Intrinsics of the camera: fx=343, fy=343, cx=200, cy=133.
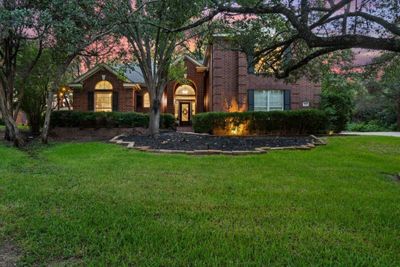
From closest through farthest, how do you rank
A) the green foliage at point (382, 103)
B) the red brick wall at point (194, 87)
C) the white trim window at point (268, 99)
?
the white trim window at point (268, 99)
the red brick wall at point (194, 87)
the green foliage at point (382, 103)

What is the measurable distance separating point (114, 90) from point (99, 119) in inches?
241

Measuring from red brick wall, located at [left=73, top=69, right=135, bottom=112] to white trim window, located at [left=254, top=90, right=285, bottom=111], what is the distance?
9.08m

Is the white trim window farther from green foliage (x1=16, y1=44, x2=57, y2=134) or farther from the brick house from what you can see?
green foliage (x1=16, y1=44, x2=57, y2=134)

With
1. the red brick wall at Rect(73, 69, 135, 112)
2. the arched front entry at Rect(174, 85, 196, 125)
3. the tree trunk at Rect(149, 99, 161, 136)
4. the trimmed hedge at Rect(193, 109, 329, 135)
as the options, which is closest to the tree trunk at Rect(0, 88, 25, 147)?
the tree trunk at Rect(149, 99, 161, 136)

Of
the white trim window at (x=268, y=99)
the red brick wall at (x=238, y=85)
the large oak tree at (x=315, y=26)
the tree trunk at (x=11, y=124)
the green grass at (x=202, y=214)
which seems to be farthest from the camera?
the white trim window at (x=268, y=99)

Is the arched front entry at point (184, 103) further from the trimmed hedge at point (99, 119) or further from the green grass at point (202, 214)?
the green grass at point (202, 214)

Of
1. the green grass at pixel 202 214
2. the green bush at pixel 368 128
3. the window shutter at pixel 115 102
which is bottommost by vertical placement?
the green grass at pixel 202 214

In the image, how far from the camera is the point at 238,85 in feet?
69.6

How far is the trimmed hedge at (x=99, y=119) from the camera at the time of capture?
19.0 metres

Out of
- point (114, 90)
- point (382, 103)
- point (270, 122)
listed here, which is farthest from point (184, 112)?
point (382, 103)

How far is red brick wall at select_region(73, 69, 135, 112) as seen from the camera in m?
24.7

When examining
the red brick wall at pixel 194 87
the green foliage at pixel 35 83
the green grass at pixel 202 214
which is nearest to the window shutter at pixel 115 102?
the red brick wall at pixel 194 87

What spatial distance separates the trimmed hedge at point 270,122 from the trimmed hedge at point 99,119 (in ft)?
12.1

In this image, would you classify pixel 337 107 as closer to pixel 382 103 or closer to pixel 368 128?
pixel 368 128
